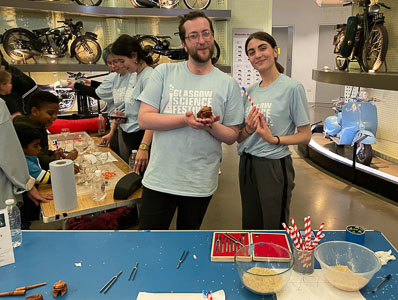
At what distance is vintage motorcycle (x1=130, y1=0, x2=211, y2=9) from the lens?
21.7 feet

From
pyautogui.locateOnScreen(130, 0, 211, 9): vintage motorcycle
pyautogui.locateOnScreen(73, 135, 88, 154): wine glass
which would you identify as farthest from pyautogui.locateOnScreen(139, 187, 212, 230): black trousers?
pyautogui.locateOnScreen(130, 0, 211, 9): vintage motorcycle

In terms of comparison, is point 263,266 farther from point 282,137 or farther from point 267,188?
point 282,137

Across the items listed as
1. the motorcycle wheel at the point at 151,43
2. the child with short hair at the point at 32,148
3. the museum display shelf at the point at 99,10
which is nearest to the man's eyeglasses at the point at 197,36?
the child with short hair at the point at 32,148

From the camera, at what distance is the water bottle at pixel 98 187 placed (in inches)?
90.2

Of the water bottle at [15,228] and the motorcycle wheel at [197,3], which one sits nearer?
the water bottle at [15,228]

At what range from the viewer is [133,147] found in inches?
120

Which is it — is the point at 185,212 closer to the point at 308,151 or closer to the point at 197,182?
the point at 197,182

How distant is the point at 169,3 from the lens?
22.6 ft

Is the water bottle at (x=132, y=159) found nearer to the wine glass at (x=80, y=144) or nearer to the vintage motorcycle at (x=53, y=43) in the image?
the wine glass at (x=80, y=144)

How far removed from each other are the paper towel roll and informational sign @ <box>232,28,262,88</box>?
594cm

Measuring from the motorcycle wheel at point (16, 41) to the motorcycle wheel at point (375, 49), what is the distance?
18.2ft

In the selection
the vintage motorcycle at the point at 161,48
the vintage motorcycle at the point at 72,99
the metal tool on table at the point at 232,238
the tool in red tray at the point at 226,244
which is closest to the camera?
the tool in red tray at the point at 226,244

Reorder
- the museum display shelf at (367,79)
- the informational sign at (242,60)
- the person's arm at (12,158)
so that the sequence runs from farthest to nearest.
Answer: the informational sign at (242,60) < the museum display shelf at (367,79) < the person's arm at (12,158)

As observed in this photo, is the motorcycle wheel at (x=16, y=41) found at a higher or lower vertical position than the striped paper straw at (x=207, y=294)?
higher
